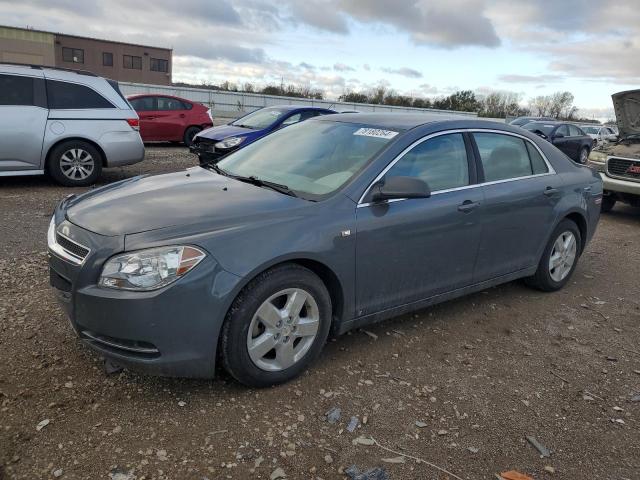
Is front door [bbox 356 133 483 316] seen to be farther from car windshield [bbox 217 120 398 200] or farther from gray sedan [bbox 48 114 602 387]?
car windshield [bbox 217 120 398 200]

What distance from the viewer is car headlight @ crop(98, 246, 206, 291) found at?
2661 millimetres

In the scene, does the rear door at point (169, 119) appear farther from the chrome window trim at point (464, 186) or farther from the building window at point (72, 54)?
the building window at point (72, 54)

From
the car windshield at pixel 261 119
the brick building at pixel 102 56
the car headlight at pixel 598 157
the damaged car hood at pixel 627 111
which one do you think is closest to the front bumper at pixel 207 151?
the car windshield at pixel 261 119

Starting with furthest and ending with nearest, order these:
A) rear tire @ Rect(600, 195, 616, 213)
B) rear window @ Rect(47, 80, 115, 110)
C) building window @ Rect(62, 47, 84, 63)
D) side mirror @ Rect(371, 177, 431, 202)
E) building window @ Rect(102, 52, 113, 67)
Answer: building window @ Rect(102, 52, 113, 67) → building window @ Rect(62, 47, 84, 63) → rear tire @ Rect(600, 195, 616, 213) → rear window @ Rect(47, 80, 115, 110) → side mirror @ Rect(371, 177, 431, 202)

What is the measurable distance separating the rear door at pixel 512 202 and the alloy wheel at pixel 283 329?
1.62m

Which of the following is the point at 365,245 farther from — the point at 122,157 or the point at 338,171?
the point at 122,157

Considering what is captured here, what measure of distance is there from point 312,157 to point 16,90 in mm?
6031

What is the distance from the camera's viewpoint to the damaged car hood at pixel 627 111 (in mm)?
8820

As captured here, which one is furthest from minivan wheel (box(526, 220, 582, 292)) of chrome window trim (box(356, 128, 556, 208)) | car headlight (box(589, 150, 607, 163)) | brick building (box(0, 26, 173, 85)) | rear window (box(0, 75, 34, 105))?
brick building (box(0, 26, 173, 85))

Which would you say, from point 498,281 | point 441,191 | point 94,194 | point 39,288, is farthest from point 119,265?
point 498,281

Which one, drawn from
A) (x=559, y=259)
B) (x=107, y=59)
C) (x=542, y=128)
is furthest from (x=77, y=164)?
(x=107, y=59)

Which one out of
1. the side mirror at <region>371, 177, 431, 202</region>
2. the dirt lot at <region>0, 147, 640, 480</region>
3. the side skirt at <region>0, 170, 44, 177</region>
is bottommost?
the dirt lot at <region>0, 147, 640, 480</region>

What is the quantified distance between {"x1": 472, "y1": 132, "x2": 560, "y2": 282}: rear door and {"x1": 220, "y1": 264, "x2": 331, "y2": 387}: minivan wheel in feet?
5.21

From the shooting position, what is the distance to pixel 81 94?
324 inches
